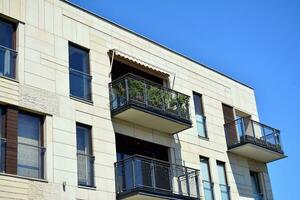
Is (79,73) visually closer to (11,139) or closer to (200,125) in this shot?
(11,139)

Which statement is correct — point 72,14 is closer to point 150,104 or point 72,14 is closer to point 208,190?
point 150,104

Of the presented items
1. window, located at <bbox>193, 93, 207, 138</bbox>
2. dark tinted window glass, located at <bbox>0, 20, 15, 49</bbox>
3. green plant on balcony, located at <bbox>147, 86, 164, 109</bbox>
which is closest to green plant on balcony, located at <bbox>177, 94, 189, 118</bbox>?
green plant on balcony, located at <bbox>147, 86, 164, 109</bbox>

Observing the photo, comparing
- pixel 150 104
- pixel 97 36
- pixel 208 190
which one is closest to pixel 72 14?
pixel 97 36

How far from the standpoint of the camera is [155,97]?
68.6 feet

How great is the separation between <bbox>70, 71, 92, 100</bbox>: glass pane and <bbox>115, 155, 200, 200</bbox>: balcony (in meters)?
2.71

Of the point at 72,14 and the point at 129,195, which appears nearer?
the point at 129,195

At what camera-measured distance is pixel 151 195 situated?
60.8 feet

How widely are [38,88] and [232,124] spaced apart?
10873 mm

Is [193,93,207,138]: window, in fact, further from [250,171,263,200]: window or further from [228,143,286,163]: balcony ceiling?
[250,171,263,200]: window

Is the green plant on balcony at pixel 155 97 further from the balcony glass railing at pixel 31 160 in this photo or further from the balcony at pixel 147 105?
the balcony glass railing at pixel 31 160

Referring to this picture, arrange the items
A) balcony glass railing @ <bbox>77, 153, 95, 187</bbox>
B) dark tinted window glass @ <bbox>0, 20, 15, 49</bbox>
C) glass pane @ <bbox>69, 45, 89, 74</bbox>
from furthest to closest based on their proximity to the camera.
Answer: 1. glass pane @ <bbox>69, 45, 89, 74</bbox>
2. balcony glass railing @ <bbox>77, 153, 95, 187</bbox>
3. dark tinted window glass @ <bbox>0, 20, 15, 49</bbox>

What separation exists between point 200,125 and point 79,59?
6.84m

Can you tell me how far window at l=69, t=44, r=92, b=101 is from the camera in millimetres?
19297

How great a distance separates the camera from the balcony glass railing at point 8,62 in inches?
672
